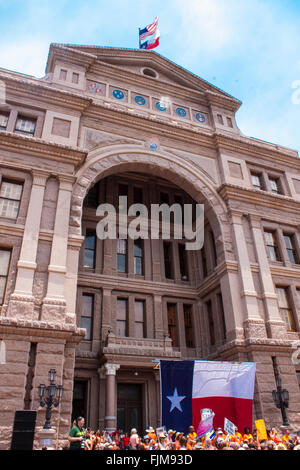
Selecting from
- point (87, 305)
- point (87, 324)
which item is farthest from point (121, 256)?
point (87, 324)

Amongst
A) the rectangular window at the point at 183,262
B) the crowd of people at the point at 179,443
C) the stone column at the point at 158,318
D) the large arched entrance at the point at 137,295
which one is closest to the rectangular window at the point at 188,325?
the large arched entrance at the point at 137,295

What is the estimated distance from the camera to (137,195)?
26.6 metres

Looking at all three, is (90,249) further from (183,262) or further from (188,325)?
(188,325)

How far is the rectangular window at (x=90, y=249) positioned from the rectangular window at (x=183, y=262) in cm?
626

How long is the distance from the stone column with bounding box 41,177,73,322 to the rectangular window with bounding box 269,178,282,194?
1403 centimetres

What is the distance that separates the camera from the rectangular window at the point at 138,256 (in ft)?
78.0

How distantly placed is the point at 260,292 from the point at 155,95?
15148 millimetres

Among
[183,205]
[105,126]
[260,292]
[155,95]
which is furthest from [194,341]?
[155,95]

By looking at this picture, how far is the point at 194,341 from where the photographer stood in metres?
22.2

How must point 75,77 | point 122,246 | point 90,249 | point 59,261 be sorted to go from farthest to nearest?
point 122,246 < point 90,249 < point 75,77 < point 59,261

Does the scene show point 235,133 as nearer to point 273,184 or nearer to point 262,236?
point 273,184

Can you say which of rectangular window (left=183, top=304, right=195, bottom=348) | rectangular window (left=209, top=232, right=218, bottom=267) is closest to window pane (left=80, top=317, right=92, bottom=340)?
rectangular window (left=183, top=304, right=195, bottom=348)

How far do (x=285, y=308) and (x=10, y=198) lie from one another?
15481 mm

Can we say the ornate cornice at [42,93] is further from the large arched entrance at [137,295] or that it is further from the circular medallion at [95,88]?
the large arched entrance at [137,295]
